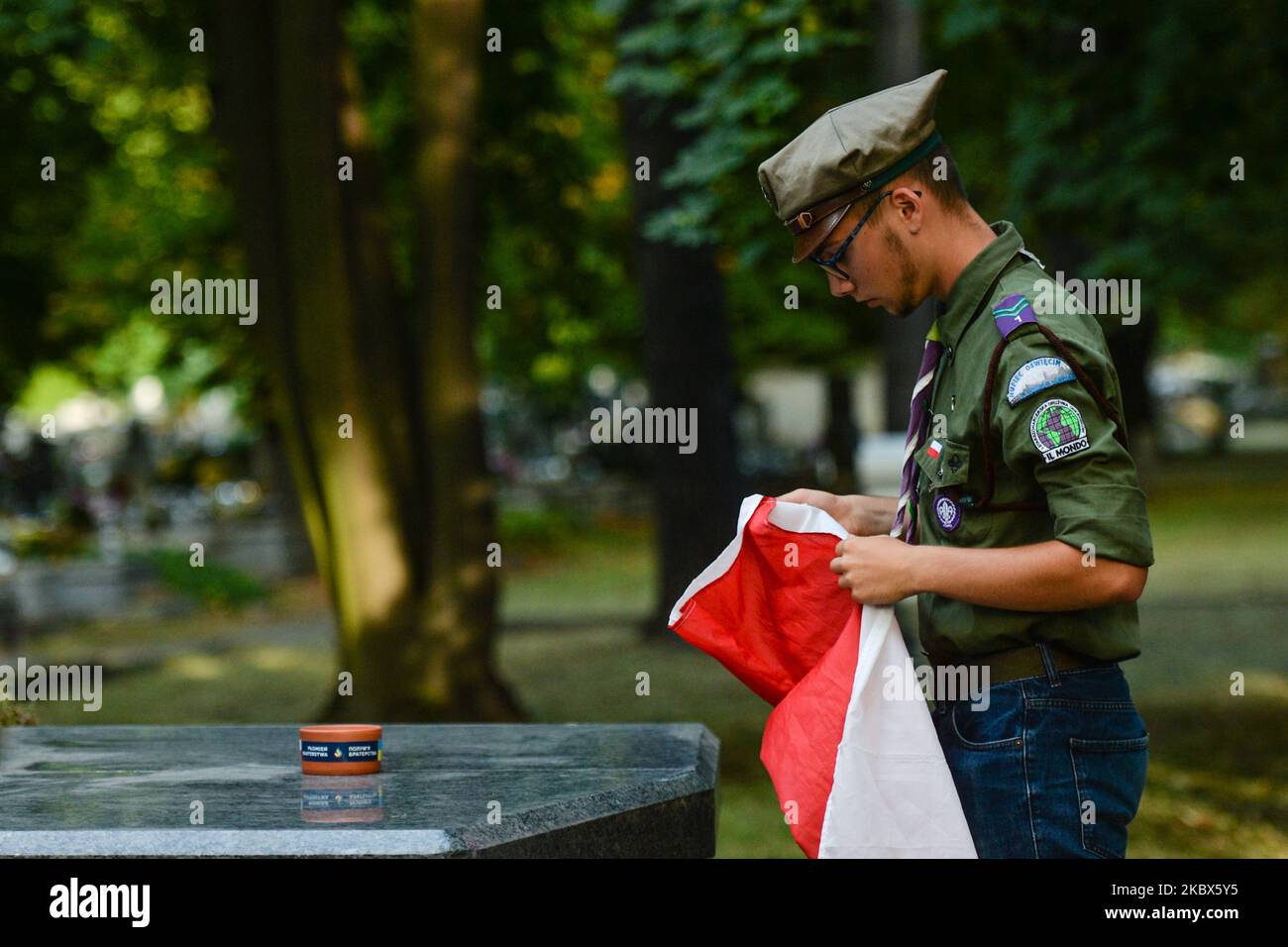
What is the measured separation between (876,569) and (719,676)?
1150 cm

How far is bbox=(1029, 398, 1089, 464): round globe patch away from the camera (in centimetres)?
280

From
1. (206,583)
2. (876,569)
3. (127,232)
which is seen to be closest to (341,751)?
(876,569)

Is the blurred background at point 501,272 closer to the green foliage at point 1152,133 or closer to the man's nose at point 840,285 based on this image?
the green foliage at point 1152,133

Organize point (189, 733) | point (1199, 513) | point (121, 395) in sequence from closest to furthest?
point (189, 733) < point (1199, 513) < point (121, 395)

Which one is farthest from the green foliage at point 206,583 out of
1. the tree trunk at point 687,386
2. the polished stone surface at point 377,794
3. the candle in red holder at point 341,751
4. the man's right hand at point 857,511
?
the man's right hand at point 857,511

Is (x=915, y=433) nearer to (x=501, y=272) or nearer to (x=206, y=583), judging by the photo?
(x=206, y=583)

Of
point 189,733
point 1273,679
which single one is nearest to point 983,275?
point 189,733

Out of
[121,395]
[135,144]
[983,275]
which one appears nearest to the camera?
[983,275]

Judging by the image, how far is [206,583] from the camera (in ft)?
70.6

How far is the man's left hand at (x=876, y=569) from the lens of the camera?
2.96 m

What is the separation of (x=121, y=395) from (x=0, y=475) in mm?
7780

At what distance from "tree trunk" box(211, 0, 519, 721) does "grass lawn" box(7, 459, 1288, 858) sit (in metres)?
1.96

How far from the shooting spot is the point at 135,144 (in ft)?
82.4
